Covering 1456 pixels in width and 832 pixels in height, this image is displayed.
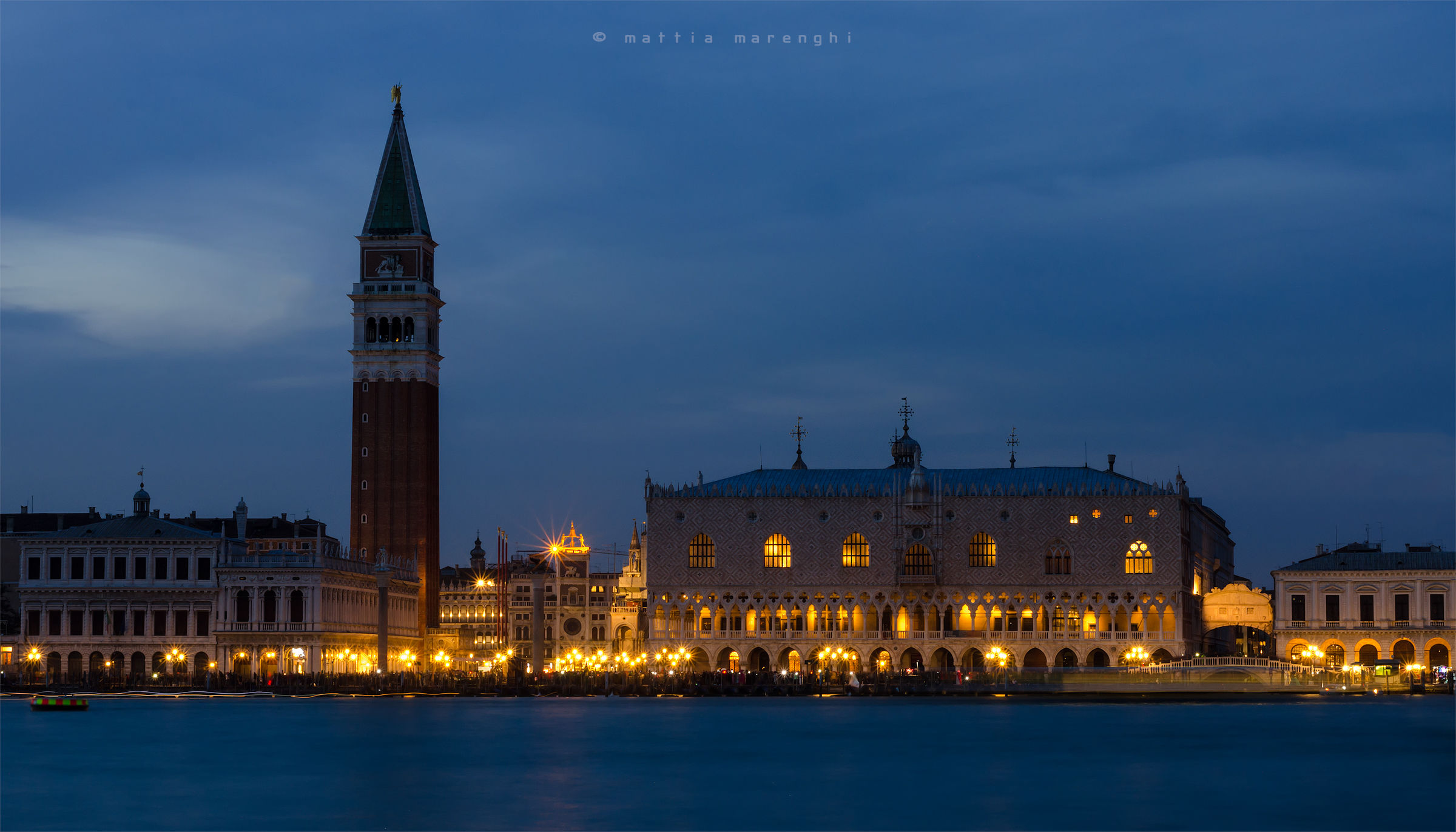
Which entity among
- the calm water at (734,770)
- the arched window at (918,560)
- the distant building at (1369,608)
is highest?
the arched window at (918,560)

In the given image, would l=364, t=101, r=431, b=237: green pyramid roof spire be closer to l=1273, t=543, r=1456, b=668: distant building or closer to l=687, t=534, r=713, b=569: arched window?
l=687, t=534, r=713, b=569: arched window

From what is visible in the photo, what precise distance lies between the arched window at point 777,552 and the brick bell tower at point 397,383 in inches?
1040

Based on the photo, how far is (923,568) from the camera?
370ft

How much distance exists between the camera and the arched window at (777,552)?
11419 cm

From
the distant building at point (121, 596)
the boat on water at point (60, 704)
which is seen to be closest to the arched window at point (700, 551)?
the distant building at point (121, 596)

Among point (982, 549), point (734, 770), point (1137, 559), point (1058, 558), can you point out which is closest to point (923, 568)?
point (982, 549)

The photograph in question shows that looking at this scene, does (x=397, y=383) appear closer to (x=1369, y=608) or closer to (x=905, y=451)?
(x=905, y=451)

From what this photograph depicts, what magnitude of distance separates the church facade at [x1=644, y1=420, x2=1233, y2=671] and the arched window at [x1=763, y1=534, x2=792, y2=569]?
0.10 m

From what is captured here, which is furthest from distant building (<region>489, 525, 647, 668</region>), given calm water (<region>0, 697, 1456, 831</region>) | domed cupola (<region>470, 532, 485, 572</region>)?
calm water (<region>0, 697, 1456, 831</region>)

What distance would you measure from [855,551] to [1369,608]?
94.1ft

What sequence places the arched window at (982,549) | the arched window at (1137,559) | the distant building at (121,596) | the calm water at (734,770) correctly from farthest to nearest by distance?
1. the distant building at (121,596)
2. the arched window at (982,549)
3. the arched window at (1137,559)
4. the calm water at (734,770)

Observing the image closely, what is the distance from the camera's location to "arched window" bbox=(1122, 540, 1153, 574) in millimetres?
110438

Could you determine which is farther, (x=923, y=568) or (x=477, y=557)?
(x=477, y=557)

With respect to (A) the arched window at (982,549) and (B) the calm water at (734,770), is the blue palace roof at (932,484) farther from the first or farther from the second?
(B) the calm water at (734,770)
